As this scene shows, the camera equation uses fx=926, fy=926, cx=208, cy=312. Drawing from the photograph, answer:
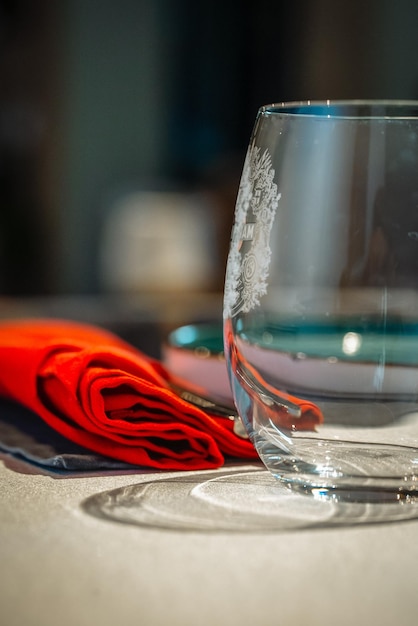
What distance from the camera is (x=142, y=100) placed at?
3617mm

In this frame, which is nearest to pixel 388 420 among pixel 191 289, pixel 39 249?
pixel 191 289

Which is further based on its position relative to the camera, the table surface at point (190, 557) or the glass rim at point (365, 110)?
the glass rim at point (365, 110)

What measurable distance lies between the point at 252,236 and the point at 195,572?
0.54 feet

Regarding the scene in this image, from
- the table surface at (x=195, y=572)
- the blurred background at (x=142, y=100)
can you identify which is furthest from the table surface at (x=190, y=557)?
the blurred background at (x=142, y=100)

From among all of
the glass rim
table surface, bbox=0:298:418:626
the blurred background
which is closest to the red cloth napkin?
table surface, bbox=0:298:418:626

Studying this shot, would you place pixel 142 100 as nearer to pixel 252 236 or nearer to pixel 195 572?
A: pixel 252 236

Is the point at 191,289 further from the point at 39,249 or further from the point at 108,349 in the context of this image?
the point at 108,349

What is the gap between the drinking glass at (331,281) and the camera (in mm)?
410

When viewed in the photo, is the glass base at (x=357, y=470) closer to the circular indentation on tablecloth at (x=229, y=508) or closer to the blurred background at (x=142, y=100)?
the circular indentation on tablecloth at (x=229, y=508)

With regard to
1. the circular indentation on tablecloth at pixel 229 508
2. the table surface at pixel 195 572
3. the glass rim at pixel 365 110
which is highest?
the glass rim at pixel 365 110

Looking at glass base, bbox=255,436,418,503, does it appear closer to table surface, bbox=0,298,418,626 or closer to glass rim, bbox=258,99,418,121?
table surface, bbox=0,298,418,626

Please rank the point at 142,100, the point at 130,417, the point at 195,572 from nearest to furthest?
the point at 195,572 → the point at 130,417 → the point at 142,100

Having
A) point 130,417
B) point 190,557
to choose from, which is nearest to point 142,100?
point 130,417

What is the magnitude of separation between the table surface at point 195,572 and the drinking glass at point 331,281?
3 cm
